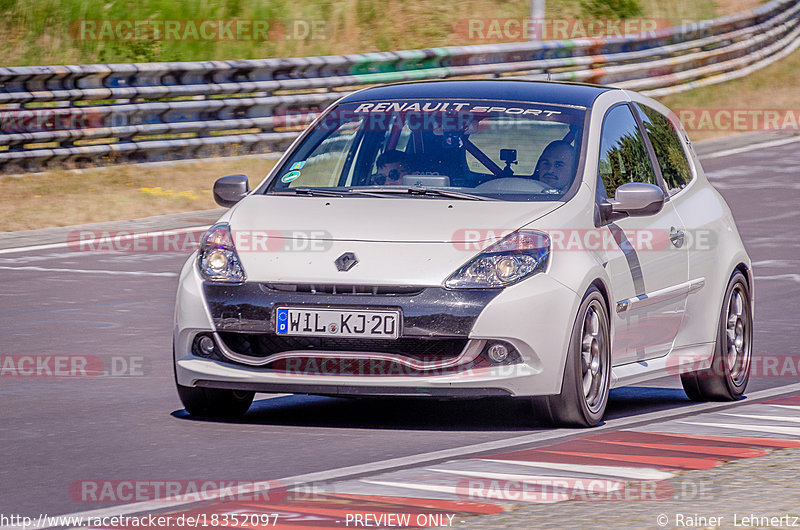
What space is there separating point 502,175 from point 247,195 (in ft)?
4.22

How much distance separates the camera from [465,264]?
7.86 meters

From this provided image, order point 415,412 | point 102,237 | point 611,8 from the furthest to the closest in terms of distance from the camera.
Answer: point 611,8 < point 102,237 < point 415,412

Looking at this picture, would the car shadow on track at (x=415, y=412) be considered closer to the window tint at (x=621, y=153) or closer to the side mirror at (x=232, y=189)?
the side mirror at (x=232, y=189)

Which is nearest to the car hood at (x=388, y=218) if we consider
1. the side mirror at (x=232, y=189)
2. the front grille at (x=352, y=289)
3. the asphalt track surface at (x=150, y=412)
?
the front grille at (x=352, y=289)

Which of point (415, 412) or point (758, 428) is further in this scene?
point (415, 412)

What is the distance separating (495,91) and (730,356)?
1.94 metres

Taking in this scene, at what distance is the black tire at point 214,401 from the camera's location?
8367 millimetres

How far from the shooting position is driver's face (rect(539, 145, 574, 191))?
8.64 metres

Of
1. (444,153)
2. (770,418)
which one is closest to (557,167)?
(444,153)

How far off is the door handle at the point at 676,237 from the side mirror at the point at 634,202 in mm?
524

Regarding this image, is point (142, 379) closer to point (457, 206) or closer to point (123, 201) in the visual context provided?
point (457, 206)

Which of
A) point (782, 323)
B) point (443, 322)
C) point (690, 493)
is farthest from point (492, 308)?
point (782, 323)

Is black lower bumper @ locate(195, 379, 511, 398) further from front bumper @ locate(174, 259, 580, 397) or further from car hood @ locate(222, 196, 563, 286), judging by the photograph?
car hood @ locate(222, 196, 563, 286)

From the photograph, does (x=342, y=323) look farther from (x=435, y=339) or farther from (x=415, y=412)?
(x=415, y=412)
